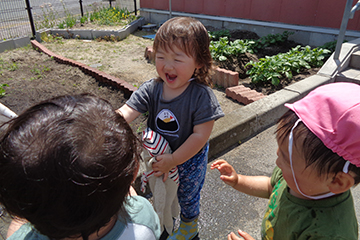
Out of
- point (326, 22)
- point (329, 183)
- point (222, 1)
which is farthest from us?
point (222, 1)

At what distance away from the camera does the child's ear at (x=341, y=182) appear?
1.01m

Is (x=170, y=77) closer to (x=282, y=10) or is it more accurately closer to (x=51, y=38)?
(x=282, y=10)

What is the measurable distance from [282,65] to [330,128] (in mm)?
4500

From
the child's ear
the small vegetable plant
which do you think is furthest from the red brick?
the child's ear

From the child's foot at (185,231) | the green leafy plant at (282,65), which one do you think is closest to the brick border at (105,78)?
the green leafy plant at (282,65)

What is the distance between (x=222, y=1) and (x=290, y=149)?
8828 millimetres

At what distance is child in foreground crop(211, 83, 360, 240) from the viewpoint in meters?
0.96

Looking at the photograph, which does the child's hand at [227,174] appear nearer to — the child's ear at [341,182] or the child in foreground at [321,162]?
the child in foreground at [321,162]

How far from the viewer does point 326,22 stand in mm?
6992

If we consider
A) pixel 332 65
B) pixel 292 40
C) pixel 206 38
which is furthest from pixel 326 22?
pixel 206 38

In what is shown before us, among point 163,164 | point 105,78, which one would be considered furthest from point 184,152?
point 105,78

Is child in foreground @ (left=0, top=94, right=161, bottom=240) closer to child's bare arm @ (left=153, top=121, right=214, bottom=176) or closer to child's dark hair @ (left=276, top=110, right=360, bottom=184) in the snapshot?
child's dark hair @ (left=276, top=110, right=360, bottom=184)

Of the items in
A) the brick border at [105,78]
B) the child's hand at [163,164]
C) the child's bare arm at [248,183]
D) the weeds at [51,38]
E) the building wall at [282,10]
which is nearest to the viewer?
the child's bare arm at [248,183]

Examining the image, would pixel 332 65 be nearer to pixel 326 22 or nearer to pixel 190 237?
pixel 326 22
